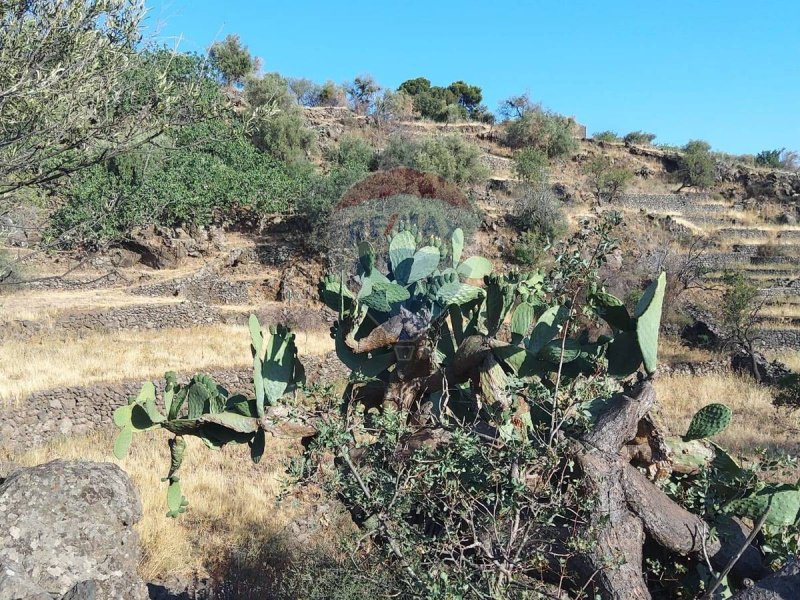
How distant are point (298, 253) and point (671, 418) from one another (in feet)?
54.8

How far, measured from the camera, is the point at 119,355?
13.5 m

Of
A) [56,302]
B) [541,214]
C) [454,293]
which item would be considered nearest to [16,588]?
[454,293]

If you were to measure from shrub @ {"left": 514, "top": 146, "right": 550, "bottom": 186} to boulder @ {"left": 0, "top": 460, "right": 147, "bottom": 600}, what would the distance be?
27.1 metres

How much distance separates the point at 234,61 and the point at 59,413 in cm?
3530

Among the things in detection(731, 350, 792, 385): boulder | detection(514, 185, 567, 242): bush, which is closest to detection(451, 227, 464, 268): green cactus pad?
detection(731, 350, 792, 385): boulder

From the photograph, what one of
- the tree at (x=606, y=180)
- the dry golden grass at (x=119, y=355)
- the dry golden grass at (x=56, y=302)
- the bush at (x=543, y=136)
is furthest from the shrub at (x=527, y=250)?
the bush at (x=543, y=136)

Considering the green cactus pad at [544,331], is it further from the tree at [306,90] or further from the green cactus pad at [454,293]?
the tree at [306,90]

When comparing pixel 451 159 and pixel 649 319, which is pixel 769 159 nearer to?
pixel 451 159

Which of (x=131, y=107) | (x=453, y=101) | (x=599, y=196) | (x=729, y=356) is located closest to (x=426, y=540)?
(x=131, y=107)

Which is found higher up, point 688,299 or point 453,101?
point 453,101

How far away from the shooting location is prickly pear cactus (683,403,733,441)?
3447mm

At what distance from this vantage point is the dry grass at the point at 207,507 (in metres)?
5.36

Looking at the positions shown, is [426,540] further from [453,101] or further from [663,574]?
[453,101]

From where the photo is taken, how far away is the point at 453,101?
165 ft
